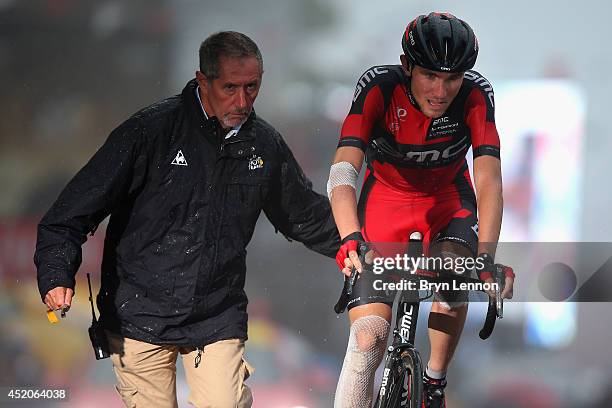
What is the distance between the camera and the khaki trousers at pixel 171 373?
3334mm

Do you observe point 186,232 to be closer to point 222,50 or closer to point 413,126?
point 222,50

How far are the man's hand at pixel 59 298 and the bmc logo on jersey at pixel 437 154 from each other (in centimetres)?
138

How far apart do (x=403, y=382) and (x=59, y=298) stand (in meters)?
1.28

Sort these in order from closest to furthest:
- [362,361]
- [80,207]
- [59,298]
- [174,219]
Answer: [59,298] < [80,207] < [174,219] < [362,361]

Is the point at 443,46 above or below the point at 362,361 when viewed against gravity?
above

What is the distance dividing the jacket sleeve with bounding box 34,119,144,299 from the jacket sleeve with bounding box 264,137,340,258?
577 mm

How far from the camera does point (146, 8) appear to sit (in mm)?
4480

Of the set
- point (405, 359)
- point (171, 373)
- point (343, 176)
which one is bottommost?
point (171, 373)

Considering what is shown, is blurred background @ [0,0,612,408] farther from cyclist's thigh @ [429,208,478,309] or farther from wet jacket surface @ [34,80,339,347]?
wet jacket surface @ [34,80,339,347]

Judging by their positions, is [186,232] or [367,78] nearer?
Answer: [186,232]

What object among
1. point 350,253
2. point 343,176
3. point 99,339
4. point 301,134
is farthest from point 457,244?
point 99,339

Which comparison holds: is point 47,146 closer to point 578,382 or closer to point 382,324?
point 382,324

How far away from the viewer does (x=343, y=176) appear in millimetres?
3656

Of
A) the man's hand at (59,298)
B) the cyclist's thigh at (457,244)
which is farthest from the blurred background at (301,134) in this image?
the man's hand at (59,298)
